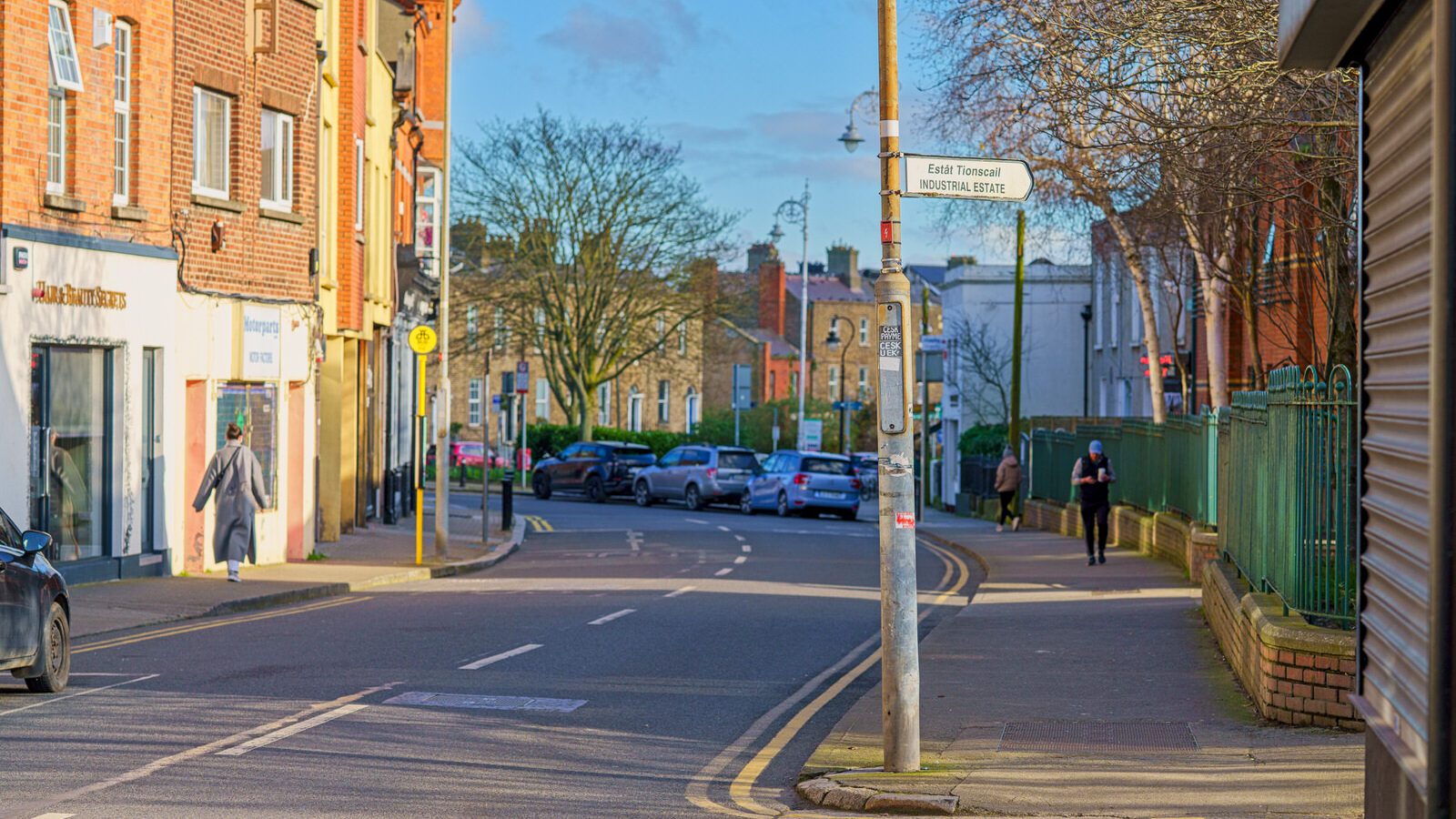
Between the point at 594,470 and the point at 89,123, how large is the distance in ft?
99.1

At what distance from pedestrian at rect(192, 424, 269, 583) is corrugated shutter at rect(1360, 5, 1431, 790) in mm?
16328

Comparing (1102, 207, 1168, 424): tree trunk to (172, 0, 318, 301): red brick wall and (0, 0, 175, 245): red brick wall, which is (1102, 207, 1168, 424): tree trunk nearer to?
(172, 0, 318, 301): red brick wall

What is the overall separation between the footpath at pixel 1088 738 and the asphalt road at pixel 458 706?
556 millimetres

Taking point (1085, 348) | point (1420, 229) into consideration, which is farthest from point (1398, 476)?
point (1085, 348)

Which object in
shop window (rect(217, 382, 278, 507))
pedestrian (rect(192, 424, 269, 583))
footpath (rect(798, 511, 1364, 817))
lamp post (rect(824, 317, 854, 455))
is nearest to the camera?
footpath (rect(798, 511, 1364, 817))

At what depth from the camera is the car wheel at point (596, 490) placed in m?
48.8

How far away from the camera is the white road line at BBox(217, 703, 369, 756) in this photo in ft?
31.1

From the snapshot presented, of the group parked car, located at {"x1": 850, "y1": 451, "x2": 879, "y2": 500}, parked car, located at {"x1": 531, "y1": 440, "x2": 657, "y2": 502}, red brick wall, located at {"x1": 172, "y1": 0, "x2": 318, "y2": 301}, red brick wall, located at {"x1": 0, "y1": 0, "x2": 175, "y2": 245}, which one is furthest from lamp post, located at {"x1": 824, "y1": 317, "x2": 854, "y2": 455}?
red brick wall, located at {"x1": 0, "y1": 0, "x2": 175, "y2": 245}

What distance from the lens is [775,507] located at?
138ft

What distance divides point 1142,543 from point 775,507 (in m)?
17.6

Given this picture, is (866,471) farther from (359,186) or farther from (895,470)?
(895,470)

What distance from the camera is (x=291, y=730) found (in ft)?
33.4

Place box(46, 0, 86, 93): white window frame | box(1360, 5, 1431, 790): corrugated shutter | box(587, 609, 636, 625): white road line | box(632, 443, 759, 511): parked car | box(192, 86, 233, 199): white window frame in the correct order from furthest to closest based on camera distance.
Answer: box(632, 443, 759, 511): parked car → box(192, 86, 233, 199): white window frame → box(46, 0, 86, 93): white window frame → box(587, 609, 636, 625): white road line → box(1360, 5, 1431, 790): corrugated shutter

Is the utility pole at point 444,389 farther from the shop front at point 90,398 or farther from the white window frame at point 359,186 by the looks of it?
the shop front at point 90,398
